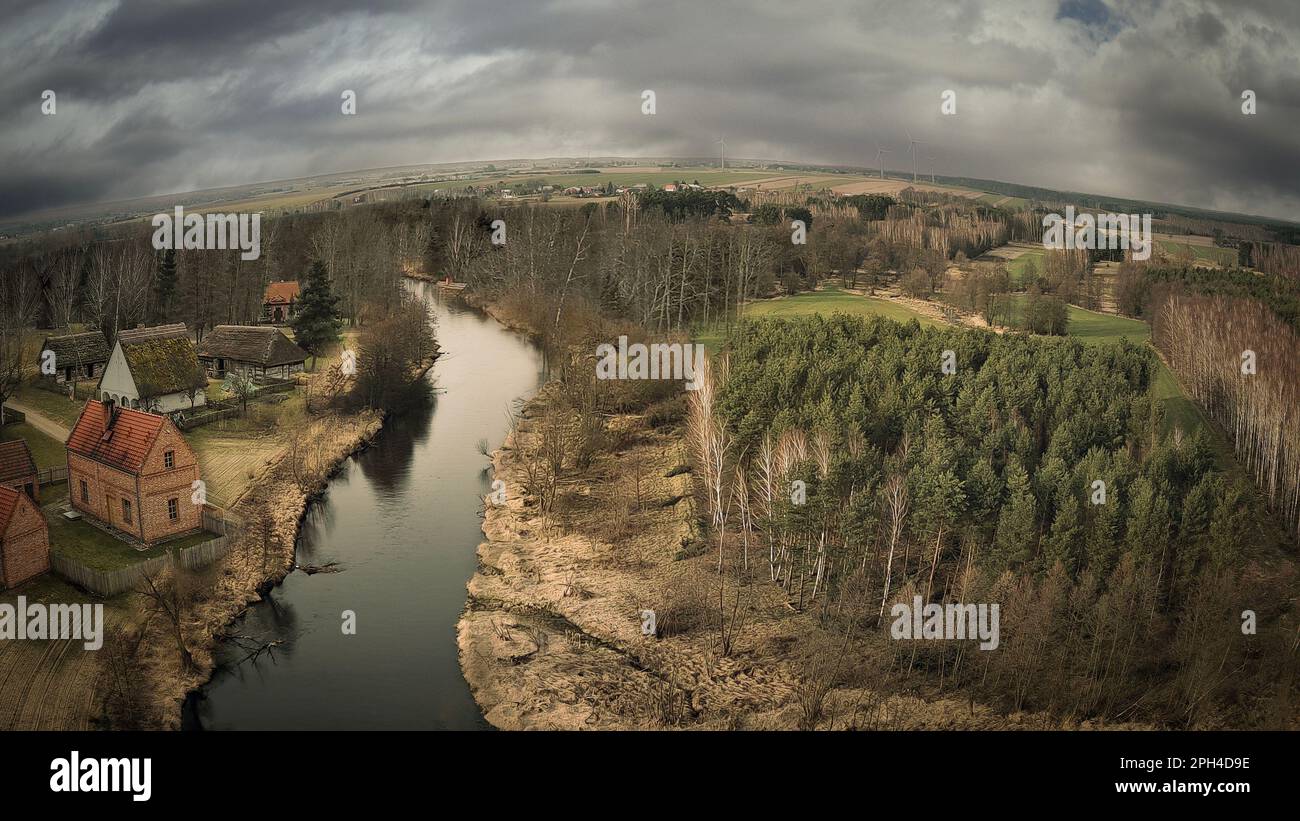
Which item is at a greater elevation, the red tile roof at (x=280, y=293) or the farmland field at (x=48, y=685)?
the red tile roof at (x=280, y=293)

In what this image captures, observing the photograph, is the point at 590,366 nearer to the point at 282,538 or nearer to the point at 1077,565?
the point at 282,538

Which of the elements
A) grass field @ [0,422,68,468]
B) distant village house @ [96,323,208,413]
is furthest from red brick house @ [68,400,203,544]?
distant village house @ [96,323,208,413]

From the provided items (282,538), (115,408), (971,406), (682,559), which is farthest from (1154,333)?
(115,408)

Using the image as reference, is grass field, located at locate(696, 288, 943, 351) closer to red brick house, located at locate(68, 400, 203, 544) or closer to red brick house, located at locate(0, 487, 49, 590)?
red brick house, located at locate(68, 400, 203, 544)

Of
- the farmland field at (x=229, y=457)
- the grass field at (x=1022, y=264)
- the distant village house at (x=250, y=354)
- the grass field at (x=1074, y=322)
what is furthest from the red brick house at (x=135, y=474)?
the grass field at (x=1022, y=264)

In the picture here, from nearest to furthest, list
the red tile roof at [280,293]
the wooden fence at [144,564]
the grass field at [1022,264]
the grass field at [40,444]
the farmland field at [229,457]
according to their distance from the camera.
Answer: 1. the wooden fence at [144,564]
2. the farmland field at [229,457]
3. the grass field at [40,444]
4. the red tile roof at [280,293]
5. the grass field at [1022,264]

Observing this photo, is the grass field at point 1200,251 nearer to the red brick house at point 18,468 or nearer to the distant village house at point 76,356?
the red brick house at point 18,468

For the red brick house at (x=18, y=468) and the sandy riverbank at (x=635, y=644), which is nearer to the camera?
the sandy riverbank at (x=635, y=644)

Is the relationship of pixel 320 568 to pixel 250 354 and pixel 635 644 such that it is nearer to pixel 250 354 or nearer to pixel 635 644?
pixel 635 644
